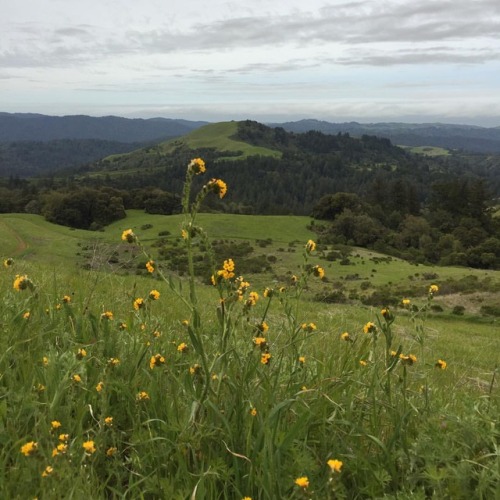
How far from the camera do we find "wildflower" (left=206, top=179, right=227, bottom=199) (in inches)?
93.1

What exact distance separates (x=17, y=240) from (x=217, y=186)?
181 feet

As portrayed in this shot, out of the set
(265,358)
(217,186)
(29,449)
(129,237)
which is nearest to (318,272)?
(265,358)

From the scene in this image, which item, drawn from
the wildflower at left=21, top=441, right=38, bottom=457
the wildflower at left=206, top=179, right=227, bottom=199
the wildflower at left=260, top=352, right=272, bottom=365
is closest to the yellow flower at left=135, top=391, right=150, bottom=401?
the wildflower at left=260, top=352, right=272, bottom=365

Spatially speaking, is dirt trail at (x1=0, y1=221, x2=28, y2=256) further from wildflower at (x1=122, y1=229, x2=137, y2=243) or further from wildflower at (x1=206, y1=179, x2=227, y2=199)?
wildflower at (x1=206, y1=179, x2=227, y2=199)

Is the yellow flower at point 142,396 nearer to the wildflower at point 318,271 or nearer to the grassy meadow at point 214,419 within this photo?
the grassy meadow at point 214,419

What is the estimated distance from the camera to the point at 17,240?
169 feet

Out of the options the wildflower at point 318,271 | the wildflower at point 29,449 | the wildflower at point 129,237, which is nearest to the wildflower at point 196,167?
the wildflower at point 129,237

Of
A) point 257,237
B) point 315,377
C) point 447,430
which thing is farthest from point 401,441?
point 257,237

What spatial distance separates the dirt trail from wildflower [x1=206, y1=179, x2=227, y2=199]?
45196mm

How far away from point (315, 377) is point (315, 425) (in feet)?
1.47

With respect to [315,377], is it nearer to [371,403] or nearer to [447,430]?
[371,403]

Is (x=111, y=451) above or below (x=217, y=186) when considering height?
below

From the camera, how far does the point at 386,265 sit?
159ft

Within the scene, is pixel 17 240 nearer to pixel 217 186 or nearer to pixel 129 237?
pixel 129 237
